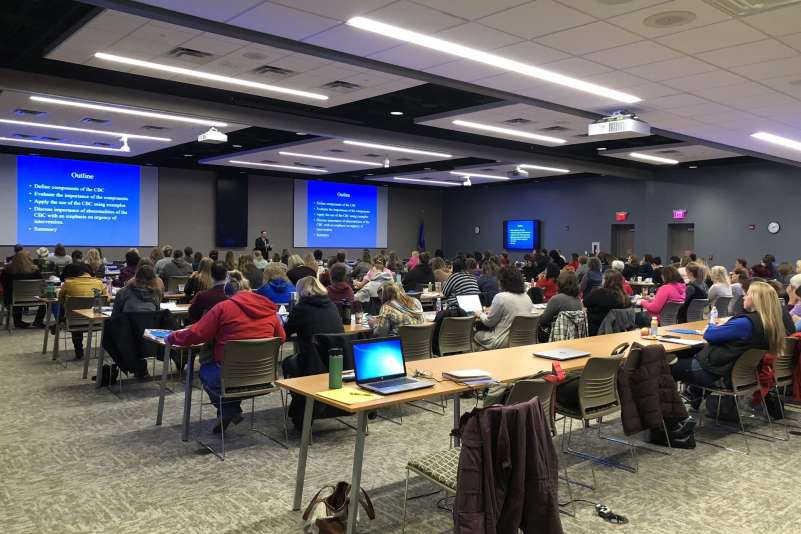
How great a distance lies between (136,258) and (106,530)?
6468 mm

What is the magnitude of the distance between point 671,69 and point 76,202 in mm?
13607

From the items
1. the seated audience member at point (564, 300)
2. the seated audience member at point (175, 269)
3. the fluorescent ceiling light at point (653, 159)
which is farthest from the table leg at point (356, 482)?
the fluorescent ceiling light at point (653, 159)

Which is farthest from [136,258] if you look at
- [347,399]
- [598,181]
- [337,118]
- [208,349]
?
[598,181]

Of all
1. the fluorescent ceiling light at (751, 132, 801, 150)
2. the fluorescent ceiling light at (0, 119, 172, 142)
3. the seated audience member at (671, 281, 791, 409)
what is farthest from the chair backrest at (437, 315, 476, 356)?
the fluorescent ceiling light at (0, 119, 172, 142)

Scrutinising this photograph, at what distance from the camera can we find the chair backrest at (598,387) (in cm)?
390

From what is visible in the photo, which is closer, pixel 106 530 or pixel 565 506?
pixel 106 530

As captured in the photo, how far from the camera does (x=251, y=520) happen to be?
11.0 feet

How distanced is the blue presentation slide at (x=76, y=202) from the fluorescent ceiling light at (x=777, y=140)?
13739 millimetres

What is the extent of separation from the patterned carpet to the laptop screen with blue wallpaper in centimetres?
74

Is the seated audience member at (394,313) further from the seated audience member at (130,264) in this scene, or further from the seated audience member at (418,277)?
the seated audience member at (130,264)

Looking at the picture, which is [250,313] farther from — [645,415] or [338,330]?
[645,415]

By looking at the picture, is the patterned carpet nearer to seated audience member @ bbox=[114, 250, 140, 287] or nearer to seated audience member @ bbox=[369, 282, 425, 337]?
seated audience member @ bbox=[369, 282, 425, 337]

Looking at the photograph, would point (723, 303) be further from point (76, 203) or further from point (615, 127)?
point (76, 203)

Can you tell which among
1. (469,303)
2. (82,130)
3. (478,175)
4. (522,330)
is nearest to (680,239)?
(478,175)
